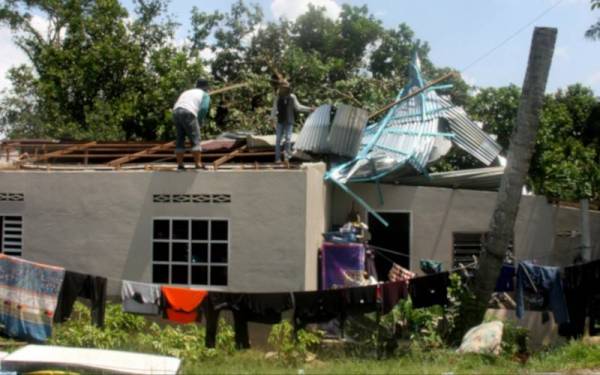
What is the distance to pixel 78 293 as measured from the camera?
10906 mm

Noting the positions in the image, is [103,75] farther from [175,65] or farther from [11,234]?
[11,234]

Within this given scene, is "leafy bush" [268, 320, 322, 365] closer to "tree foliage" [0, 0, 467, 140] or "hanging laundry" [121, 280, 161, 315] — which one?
"hanging laundry" [121, 280, 161, 315]

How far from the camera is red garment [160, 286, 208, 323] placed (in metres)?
10.7

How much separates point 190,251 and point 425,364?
450 centimetres

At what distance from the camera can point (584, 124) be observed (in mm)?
23125

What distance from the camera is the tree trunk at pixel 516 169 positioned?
449 inches

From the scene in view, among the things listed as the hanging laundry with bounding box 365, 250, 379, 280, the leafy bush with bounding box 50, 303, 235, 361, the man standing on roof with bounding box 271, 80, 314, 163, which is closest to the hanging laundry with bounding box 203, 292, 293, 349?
the leafy bush with bounding box 50, 303, 235, 361

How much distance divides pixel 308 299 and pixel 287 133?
3797mm

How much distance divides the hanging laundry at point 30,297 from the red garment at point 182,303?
1635mm

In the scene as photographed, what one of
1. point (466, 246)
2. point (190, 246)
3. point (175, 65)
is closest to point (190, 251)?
point (190, 246)

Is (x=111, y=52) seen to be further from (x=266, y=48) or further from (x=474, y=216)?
(x=474, y=216)

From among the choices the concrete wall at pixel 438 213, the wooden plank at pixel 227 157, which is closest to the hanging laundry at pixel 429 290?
the concrete wall at pixel 438 213

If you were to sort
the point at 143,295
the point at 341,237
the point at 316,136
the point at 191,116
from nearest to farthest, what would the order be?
the point at 143,295 → the point at 191,116 → the point at 341,237 → the point at 316,136

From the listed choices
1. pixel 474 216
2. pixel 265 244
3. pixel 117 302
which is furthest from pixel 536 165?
pixel 117 302
